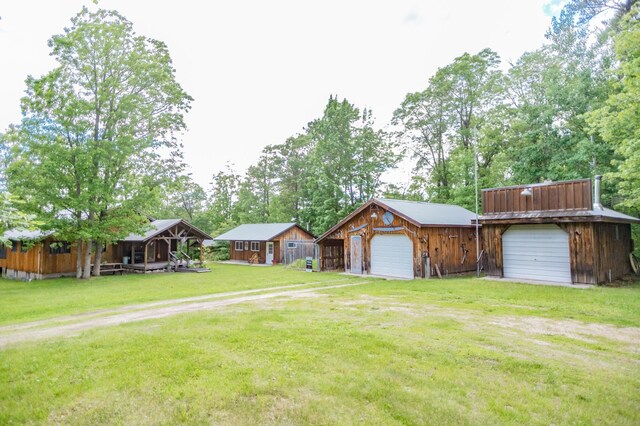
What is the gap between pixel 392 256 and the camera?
60.5 feet

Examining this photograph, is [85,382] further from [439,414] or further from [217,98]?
[217,98]

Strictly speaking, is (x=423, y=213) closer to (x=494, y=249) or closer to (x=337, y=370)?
(x=494, y=249)

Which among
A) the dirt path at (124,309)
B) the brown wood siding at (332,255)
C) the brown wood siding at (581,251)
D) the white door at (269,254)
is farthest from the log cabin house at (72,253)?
the brown wood siding at (581,251)

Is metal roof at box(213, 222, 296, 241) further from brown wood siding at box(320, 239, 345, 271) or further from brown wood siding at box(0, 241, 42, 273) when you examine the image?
brown wood siding at box(0, 241, 42, 273)

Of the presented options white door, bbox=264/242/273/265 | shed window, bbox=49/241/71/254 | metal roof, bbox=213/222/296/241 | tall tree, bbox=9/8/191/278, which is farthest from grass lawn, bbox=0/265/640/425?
white door, bbox=264/242/273/265

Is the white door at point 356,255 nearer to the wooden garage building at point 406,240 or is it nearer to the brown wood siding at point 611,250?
the wooden garage building at point 406,240

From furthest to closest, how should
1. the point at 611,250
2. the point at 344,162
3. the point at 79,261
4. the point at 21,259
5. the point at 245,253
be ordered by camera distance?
the point at 344,162 < the point at 245,253 < the point at 21,259 < the point at 79,261 < the point at 611,250

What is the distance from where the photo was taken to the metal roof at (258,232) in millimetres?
30562

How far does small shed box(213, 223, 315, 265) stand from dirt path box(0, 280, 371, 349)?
15.1 metres

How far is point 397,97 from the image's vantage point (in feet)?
111

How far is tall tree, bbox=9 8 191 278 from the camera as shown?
18.7 metres

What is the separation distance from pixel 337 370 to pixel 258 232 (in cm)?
2848

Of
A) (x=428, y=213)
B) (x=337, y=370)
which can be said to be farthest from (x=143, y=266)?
(x=337, y=370)

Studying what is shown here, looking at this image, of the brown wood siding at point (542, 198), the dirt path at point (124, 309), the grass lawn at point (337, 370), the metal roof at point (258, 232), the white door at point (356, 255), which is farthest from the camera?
the metal roof at point (258, 232)
